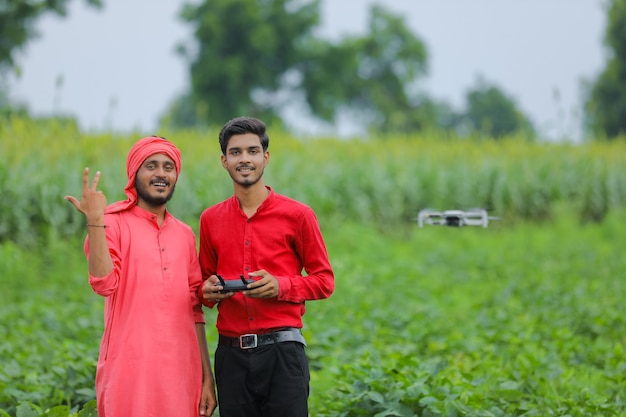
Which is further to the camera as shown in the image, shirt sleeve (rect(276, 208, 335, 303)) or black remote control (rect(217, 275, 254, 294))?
shirt sleeve (rect(276, 208, 335, 303))

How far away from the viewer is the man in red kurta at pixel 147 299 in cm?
314

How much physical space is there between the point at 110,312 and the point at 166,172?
58 centimetres

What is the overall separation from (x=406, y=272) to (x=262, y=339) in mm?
6491

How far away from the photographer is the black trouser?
3.26 meters

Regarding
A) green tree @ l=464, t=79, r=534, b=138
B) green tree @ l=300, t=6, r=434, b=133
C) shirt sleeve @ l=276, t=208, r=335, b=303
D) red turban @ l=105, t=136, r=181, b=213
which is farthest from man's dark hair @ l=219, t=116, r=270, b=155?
green tree @ l=464, t=79, r=534, b=138

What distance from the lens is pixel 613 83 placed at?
33.8m

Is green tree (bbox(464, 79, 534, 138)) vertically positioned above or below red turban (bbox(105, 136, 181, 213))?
above

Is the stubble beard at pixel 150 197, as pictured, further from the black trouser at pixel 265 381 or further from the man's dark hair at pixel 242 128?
the black trouser at pixel 265 381

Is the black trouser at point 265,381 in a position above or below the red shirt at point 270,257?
below

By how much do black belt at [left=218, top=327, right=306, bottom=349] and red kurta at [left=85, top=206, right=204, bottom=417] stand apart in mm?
165

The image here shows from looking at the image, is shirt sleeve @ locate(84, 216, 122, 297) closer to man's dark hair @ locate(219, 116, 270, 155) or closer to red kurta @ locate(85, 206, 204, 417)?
red kurta @ locate(85, 206, 204, 417)

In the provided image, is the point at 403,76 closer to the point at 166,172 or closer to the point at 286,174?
the point at 286,174

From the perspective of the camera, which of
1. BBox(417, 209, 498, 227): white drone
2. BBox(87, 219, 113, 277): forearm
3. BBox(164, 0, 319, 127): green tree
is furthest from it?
BBox(164, 0, 319, 127): green tree

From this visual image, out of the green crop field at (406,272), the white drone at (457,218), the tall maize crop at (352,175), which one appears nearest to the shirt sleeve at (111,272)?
the green crop field at (406,272)
